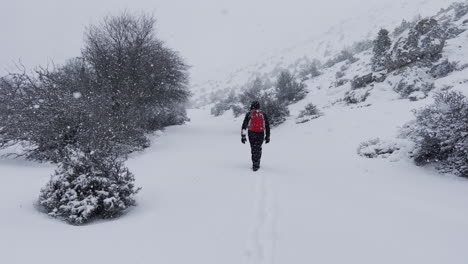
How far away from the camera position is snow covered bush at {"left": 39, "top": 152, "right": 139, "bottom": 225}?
5227 millimetres

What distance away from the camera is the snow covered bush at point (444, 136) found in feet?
22.7

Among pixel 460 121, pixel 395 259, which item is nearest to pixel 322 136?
pixel 460 121

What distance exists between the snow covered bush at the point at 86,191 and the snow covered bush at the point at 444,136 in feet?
21.0

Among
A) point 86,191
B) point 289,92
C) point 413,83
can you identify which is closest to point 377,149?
point 413,83

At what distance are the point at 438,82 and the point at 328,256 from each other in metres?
12.6

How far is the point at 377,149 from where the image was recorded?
29.6 feet

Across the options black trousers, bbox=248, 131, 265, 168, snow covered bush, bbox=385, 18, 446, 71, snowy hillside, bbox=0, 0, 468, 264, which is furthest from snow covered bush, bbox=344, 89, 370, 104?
black trousers, bbox=248, 131, 265, 168

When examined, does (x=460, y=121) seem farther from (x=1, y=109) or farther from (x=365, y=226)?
(x=1, y=109)

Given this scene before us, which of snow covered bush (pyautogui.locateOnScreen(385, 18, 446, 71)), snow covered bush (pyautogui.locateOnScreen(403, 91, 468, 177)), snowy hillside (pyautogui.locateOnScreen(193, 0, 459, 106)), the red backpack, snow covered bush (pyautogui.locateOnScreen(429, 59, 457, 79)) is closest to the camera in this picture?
snow covered bush (pyautogui.locateOnScreen(403, 91, 468, 177))

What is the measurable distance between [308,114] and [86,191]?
12857mm

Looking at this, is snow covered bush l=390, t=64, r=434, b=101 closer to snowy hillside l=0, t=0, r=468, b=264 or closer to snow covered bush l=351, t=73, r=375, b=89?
snowy hillside l=0, t=0, r=468, b=264

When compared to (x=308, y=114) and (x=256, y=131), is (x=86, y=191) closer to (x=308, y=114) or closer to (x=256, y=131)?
(x=256, y=131)

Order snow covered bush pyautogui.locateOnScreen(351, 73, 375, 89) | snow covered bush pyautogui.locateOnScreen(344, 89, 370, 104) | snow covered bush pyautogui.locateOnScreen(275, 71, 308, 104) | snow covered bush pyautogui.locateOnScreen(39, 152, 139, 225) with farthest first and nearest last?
snow covered bush pyautogui.locateOnScreen(275, 71, 308, 104) < snow covered bush pyautogui.locateOnScreen(351, 73, 375, 89) < snow covered bush pyautogui.locateOnScreen(344, 89, 370, 104) < snow covered bush pyautogui.locateOnScreen(39, 152, 139, 225)

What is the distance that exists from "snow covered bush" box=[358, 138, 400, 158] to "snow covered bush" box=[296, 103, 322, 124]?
6440mm
